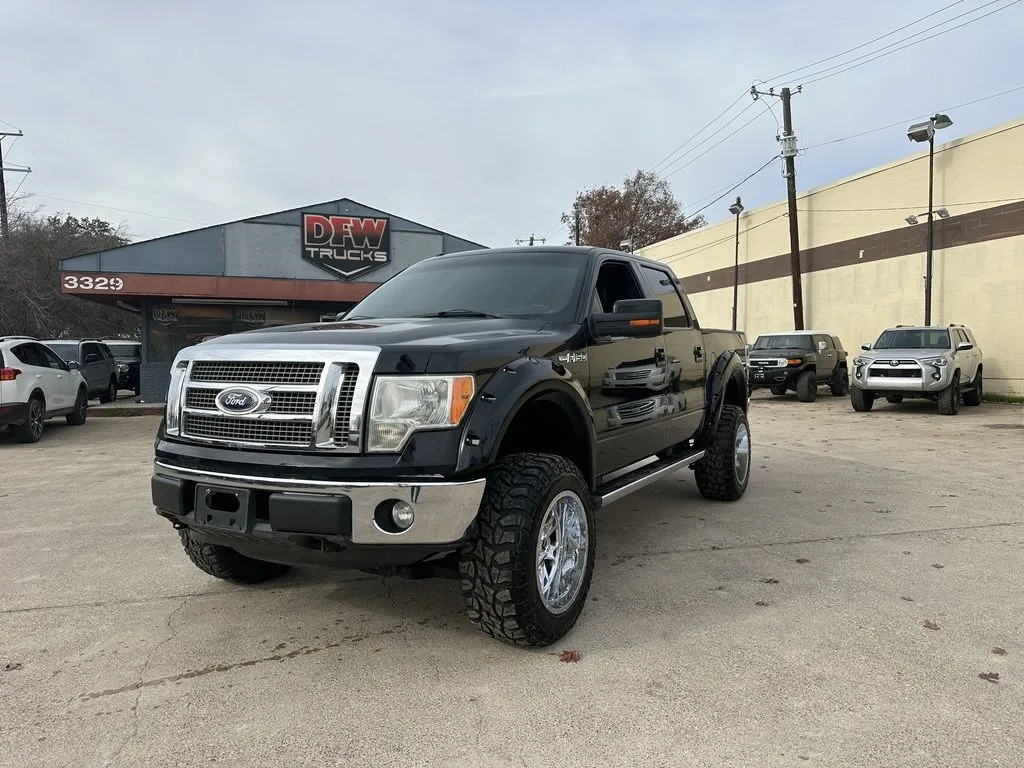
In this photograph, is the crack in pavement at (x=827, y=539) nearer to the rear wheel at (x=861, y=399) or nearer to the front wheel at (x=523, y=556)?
the front wheel at (x=523, y=556)

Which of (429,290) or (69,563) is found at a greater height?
(429,290)

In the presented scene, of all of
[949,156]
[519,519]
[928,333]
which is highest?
[949,156]

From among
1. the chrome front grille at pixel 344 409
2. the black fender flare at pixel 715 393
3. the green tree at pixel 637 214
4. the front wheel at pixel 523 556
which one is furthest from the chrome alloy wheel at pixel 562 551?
the green tree at pixel 637 214

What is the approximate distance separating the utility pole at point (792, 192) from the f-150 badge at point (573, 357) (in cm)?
2021

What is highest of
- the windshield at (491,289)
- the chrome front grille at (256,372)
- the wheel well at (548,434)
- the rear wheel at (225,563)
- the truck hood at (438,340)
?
the windshield at (491,289)

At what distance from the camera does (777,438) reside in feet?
35.1

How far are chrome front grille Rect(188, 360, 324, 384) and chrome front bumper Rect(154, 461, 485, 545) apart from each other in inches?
16.8

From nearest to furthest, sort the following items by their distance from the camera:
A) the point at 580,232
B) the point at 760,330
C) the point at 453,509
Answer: the point at 453,509
the point at 760,330
the point at 580,232

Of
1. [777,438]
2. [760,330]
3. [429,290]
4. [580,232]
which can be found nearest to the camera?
[429,290]

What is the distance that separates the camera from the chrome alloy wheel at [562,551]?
3.26m

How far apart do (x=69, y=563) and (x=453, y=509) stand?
10.7ft

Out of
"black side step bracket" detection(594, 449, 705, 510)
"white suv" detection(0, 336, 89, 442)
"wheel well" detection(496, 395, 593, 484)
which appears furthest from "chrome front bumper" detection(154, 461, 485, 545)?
"white suv" detection(0, 336, 89, 442)

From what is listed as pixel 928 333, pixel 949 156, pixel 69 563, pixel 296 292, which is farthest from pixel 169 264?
pixel 949 156

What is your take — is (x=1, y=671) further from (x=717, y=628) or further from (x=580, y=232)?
(x=580, y=232)
